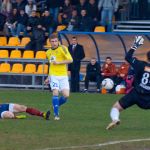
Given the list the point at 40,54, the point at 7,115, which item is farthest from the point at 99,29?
the point at 7,115

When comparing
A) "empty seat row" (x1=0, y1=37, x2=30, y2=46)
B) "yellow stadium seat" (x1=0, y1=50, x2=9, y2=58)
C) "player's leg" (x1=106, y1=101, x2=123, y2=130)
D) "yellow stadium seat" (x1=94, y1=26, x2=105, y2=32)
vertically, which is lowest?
"yellow stadium seat" (x1=0, y1=50, x2=9, y2=58)

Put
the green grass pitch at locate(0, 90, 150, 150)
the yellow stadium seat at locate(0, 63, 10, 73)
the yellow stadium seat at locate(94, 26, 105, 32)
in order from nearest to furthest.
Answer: the green grass pitch at locate(0, 90, 150, 150) < the yellow stadium seat at locate(0, 63, 10, 73) < the yellow stadium seat at locate(94, 26, 105, 32)

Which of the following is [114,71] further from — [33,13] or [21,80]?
[33,13]

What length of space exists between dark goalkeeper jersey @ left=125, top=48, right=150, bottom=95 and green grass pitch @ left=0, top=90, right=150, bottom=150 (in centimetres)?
79

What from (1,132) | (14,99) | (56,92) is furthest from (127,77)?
(1,132)

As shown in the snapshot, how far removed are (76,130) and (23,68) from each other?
48.9 ft

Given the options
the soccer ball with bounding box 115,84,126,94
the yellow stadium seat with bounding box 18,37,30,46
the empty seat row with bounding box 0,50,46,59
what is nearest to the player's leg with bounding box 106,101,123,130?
the soccer ball with bounding box 115,84,126,94

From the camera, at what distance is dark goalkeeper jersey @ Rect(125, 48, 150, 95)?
48.5 feet

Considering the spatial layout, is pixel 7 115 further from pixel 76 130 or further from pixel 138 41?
pixel 138 41

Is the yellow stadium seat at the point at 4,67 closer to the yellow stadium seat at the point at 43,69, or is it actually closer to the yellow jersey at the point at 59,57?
the yellow stadium seat at the point at 43,69

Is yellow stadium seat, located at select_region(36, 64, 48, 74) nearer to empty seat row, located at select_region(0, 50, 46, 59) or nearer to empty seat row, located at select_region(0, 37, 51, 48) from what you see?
empty seat row, located at select_region(0, 50, 46, 59)

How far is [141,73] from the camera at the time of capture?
1484cm

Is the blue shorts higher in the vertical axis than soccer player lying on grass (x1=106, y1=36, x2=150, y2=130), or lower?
lower

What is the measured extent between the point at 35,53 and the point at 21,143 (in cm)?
1754
